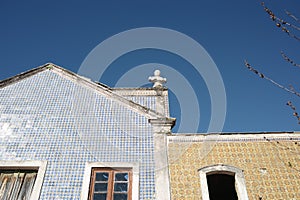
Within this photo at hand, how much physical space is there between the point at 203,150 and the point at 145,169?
172 centimetres

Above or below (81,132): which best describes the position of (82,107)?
above

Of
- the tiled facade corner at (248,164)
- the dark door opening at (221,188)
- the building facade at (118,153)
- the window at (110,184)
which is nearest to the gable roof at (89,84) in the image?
the building facade at (118,153)

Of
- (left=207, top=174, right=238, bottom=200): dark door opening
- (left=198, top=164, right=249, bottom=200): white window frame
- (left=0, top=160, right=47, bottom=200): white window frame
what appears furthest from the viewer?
(left=207, top=174, right=238, bottom=200): dark door opening

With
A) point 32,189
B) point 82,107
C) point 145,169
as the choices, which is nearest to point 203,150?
point 145,169

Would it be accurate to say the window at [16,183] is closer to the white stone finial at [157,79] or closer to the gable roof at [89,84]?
the gable roof at [89,84]

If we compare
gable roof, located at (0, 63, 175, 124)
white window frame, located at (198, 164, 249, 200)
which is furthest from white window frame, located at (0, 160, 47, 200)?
white window frame, located at (198, 164, 249, 200)

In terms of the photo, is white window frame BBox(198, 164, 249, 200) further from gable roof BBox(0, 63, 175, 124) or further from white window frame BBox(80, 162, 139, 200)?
gable roof BBox(0, 63, 175, 124)

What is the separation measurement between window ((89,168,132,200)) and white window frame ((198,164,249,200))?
73.3 inches

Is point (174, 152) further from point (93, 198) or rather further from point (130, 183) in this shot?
point (93, 198)

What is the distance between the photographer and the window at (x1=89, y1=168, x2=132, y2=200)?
24.4ft

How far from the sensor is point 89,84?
1034 centimetres

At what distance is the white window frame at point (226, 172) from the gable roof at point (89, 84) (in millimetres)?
1836

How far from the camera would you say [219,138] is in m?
8.67

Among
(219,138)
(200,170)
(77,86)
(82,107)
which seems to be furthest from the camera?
(77,86)
